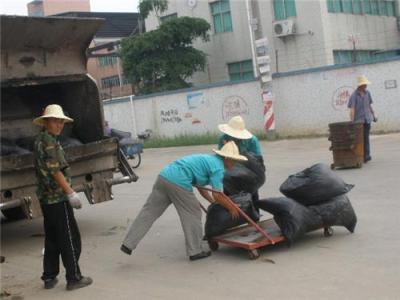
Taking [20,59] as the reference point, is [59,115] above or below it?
below

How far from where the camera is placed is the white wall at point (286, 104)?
18719 millimetres

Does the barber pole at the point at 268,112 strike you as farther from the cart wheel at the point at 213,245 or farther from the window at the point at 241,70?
the cart wheel at the point at 213,245

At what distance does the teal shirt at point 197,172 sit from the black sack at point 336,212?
1.11m

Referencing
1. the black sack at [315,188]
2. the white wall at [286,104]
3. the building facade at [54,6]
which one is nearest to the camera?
the black sack at [315,188]

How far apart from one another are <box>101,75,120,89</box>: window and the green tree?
11749mm

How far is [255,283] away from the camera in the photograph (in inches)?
209

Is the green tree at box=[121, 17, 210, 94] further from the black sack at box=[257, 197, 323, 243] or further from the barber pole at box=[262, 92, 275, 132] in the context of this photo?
the black sack at box=[257, 197, 323, 243]

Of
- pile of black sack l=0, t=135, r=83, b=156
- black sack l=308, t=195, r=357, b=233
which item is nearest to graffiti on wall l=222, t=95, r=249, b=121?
pile of black sack l=0, t=135, r=83, b=156

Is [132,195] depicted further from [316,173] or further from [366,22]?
[366,22]

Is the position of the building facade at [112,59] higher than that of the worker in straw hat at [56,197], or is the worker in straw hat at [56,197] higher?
the building facade at [112,59]

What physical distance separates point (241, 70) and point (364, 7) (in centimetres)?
637

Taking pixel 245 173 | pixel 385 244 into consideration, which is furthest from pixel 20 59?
pixel 385 244

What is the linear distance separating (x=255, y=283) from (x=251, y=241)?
2.83 feet

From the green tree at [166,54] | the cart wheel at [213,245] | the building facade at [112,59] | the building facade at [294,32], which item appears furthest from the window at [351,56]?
the cart wheel at [213,245]
